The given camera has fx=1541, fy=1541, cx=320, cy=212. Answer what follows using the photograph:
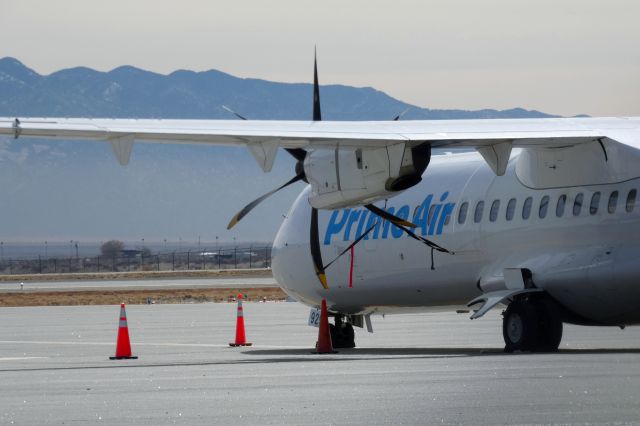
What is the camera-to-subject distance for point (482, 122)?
74.4ft

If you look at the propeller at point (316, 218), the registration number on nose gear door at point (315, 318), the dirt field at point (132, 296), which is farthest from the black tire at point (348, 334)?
the dirt field at point (132, 296)

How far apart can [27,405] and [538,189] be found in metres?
11.0

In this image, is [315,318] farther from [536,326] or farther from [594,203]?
[594,203]

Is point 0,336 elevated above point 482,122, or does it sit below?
below

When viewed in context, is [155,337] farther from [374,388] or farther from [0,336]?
[374,388]

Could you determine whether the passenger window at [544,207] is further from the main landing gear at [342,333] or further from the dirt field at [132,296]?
the dirt field at [132,296]

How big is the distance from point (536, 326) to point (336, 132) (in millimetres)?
4300

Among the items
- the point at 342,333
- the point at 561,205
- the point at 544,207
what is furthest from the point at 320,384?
the point at 342,333

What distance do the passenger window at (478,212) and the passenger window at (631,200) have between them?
3.55 m

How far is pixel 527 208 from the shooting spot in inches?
942

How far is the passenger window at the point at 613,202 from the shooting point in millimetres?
22016

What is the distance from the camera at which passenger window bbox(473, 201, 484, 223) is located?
2492 centimetres

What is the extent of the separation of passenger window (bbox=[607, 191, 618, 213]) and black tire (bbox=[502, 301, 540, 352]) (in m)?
2.01

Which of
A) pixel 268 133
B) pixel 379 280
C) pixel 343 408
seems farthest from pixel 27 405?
pixel 379 280
